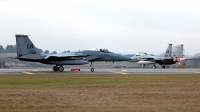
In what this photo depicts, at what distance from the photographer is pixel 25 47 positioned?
123 feet

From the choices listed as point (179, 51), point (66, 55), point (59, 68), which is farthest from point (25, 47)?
point (179, 51)

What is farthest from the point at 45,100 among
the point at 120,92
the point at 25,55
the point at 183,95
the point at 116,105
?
the point at 25,55

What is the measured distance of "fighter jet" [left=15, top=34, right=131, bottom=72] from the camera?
37.4m

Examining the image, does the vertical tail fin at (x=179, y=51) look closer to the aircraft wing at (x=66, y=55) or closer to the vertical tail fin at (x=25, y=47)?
the aircraft wing at (x=66, y=55)

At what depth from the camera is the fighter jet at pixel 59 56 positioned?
37.4m

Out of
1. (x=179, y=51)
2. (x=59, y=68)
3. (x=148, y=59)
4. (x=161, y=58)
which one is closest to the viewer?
(x=59, y=68)

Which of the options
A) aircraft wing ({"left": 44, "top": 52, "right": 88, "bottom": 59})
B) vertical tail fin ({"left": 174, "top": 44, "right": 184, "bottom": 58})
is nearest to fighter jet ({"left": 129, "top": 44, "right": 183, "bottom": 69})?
vertical tail fin ({"left": 174, "top": 44, "right": 184, "bottom": 58})

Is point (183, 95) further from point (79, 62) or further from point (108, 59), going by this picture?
point (108, 59)

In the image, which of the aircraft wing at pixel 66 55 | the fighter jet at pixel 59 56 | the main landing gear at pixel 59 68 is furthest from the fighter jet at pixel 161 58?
the main landing gear at pixel 59 68

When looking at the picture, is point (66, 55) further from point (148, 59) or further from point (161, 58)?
point (148, 59)

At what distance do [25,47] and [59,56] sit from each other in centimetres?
352

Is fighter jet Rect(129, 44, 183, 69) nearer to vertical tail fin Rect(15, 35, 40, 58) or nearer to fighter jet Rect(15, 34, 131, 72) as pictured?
fighter jet Rect(15, 34, 131, 72)

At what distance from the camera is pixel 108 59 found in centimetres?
4322

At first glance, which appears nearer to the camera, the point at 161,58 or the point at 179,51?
the point at 161,58
